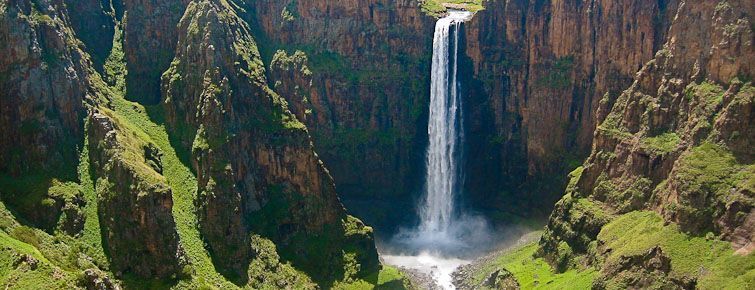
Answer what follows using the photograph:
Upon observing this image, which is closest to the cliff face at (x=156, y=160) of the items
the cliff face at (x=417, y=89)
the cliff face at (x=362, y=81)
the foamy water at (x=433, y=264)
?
the foamy water at (x=433, y=264)

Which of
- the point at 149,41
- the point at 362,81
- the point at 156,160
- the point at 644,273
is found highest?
the point at 149,41

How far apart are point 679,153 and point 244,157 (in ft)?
135

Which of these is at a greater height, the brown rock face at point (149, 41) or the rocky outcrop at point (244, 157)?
the brown rock face at point (149, 41)

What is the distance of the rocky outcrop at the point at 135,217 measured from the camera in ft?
234

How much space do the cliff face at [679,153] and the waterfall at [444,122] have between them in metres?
21.5

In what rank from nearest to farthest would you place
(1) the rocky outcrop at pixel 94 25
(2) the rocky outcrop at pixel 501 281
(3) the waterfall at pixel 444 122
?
(2) the rocky outcrop at pixel 501 281, (1) the rocky outcrop at pixel 94 25, (3) the waterfall at pixel 444 122

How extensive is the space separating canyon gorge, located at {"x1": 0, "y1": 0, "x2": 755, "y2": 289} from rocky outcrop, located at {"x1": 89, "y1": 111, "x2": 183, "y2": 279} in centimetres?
17

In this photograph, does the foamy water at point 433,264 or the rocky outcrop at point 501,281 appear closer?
the rocky outcrop at point 501,281

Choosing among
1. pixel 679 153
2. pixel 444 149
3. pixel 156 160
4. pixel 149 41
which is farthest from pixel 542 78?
pixel 156 160

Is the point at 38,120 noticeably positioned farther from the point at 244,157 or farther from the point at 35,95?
the point at 244,157

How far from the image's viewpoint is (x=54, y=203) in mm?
69625

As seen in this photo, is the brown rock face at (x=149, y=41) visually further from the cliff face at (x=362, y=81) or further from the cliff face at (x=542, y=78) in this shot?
the cliff face at (x=542, y=78)

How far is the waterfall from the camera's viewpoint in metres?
108

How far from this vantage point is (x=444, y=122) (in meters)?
109
